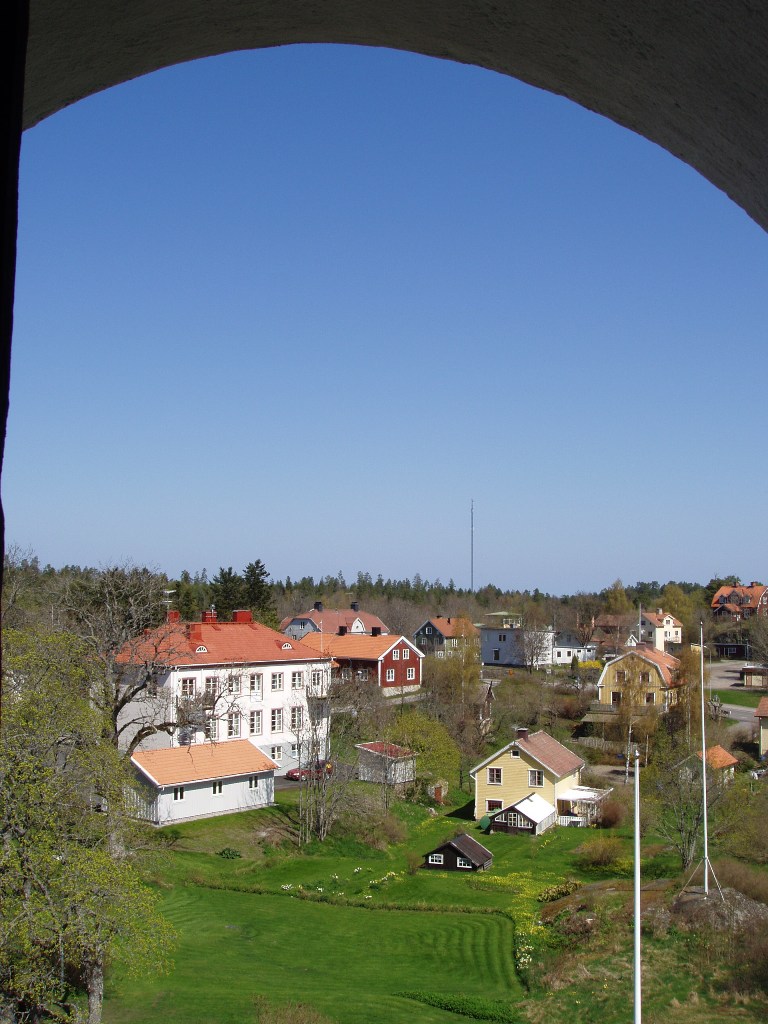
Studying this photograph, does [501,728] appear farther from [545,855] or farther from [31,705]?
[31,705]

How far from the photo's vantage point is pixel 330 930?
70.0 ft

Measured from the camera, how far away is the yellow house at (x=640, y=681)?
139 ft

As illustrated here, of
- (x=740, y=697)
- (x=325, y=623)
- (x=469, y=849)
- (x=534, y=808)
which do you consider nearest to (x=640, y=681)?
(x=534, y=808)

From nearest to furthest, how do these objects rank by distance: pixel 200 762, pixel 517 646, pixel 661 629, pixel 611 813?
pixel 200 762 → pixel 611 813 → pixel 517 646 → pixel 661 629

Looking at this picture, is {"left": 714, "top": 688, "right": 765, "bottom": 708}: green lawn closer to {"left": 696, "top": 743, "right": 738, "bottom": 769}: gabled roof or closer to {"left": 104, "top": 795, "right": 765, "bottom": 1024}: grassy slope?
{"left": 696, "top": 743, "right": 738, "bottom": 769}: gabled roof

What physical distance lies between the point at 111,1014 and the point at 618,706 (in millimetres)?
31108

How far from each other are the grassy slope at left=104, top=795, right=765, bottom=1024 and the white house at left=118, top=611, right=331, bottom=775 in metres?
4.38

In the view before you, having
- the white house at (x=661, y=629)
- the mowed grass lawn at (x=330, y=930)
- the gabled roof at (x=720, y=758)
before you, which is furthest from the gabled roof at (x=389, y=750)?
the white house at (x=661, y=629)

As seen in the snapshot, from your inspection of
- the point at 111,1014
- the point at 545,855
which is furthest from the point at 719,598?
the point at 111,1014

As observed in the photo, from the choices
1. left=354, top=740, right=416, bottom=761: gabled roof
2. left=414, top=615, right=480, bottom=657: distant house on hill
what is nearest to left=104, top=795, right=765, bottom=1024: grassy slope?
left=354, top=740, right=416, bottom=761: gabled roof

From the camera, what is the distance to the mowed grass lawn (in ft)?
54.2

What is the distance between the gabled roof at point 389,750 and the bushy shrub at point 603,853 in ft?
26.8

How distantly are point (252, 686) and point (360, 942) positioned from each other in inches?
629

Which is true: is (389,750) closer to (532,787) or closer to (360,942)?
(532,787)
